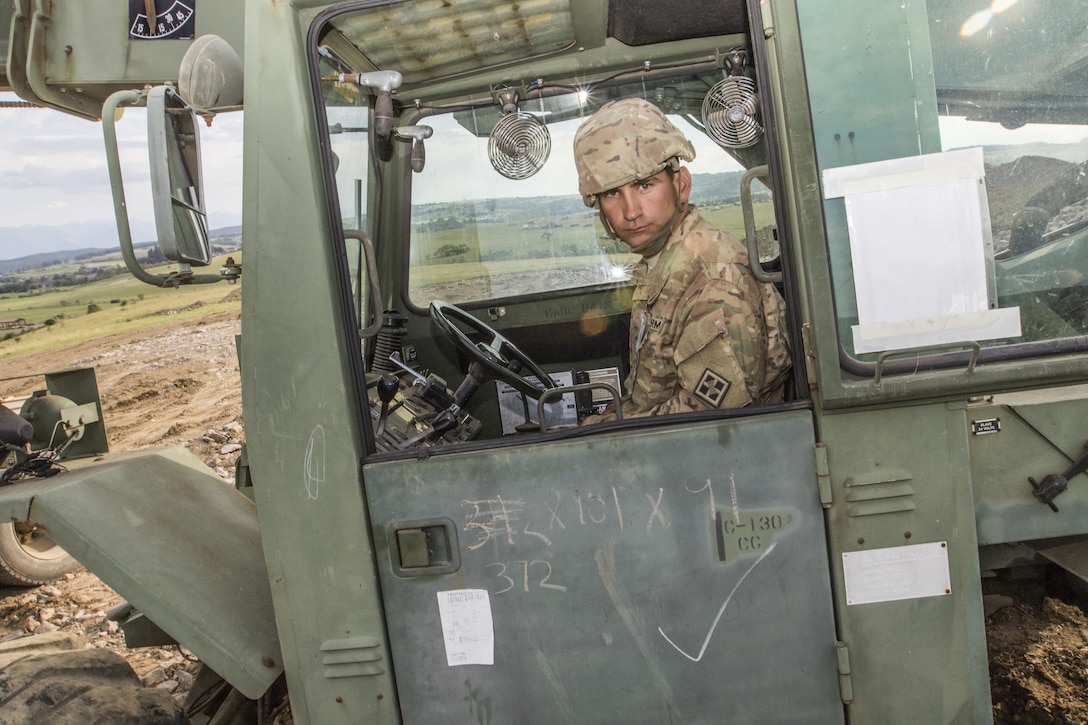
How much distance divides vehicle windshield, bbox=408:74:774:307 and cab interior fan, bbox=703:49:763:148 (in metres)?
0.24

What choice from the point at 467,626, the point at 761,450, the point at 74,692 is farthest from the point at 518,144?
the point at 74,692

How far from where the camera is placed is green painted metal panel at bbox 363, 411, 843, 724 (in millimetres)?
1844

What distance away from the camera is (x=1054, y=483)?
1778 mm

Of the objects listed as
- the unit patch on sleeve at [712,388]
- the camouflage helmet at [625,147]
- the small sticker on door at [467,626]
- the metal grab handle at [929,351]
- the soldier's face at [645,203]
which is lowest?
the small sticker on door at [467,626]

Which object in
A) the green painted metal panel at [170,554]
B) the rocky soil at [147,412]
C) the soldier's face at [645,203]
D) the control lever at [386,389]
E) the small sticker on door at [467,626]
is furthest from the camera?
the rocky soil at [147,412]

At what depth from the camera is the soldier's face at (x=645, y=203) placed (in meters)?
2.45

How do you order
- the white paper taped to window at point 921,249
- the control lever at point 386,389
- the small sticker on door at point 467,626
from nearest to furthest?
the white paper taped to window at point 921,249
the small sticker on door at point 467,626
the control lever at point 386,389

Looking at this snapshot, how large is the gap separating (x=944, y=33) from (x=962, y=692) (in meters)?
1.43

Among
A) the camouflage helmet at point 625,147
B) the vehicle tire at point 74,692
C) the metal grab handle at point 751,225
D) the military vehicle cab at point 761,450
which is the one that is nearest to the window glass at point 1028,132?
the military vehicle cab at point 761,450

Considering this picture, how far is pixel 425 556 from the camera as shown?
191cm

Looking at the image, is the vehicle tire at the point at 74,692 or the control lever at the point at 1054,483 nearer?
the control lever at the point at 1054,483

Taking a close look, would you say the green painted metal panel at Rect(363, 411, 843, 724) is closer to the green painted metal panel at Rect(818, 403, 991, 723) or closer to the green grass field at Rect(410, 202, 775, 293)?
the green painted metal panel at Rect(818, 403, 991, 723)

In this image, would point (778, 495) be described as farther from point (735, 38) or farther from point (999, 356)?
point (735, 38)

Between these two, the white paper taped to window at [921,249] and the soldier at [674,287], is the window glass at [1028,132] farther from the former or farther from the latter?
the soldier at [674,287]
